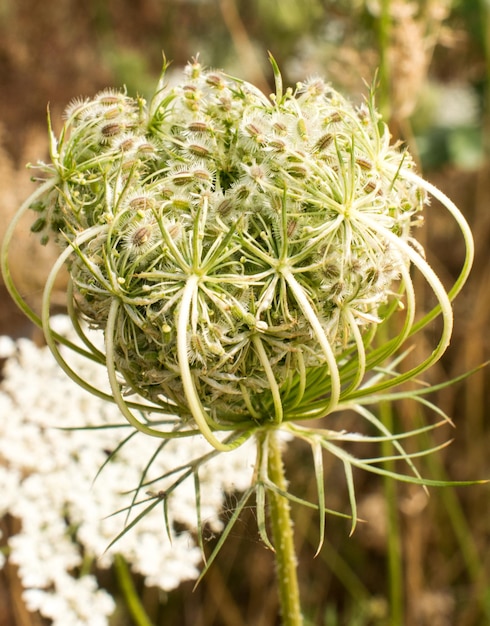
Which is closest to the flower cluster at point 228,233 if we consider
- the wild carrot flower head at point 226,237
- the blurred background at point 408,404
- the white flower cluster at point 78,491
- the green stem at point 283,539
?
the wild carrot flower head at point 226,237

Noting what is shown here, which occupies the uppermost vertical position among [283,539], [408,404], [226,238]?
[226,238]

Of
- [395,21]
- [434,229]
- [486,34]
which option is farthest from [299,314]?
[434,229]

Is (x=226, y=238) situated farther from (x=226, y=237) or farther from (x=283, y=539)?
A: (x=283, y=539)

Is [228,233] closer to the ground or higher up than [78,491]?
higher up

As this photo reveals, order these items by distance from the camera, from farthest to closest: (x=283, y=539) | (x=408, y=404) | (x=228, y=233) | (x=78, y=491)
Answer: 1. (x=408, y=404)
2. (x=78, y=491)
3. (x=283, y=539)
4. (x=228, y=233)

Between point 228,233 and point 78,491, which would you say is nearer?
point 228,233

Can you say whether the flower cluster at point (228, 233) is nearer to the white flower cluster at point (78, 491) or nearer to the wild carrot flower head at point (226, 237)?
the wild carrot flower head at point (226, 237)

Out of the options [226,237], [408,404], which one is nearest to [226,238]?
[226,237]
